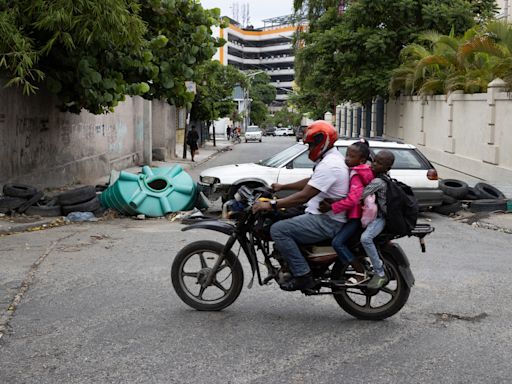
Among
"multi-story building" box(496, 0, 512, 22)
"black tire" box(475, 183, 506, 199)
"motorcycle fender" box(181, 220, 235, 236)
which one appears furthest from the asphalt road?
"multi-story building" box(496, 0, 512, 22)

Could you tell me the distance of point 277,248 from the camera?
5648mm

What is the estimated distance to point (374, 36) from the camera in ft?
96.3

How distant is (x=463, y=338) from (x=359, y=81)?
83.6ft

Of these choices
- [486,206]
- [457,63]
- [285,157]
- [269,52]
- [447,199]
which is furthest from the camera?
[269,52]

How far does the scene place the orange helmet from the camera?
220 inches

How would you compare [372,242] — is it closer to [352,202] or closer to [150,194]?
[352,202]

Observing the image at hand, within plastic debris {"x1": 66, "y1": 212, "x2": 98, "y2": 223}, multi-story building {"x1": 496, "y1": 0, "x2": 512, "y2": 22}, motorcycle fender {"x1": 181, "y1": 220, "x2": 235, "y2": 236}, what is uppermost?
multi-story building {"x1": 496, "y1": 0, "x2": 512, "y2": 22}

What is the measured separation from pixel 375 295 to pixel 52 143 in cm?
1234

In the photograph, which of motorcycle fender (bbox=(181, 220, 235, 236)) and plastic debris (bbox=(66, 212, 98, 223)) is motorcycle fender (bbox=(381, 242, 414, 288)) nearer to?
motorcycle fender (bbox=(181, 220, 235, 236))

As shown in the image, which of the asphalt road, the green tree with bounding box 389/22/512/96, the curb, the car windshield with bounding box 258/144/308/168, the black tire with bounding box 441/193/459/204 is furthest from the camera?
the green tree with bounding box 389/22/512/96

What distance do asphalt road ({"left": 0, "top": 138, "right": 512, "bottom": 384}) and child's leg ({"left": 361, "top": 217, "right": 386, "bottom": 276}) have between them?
531 millimetres

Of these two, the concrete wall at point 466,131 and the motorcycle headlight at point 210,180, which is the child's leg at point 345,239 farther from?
the concrete wall at point 466,131

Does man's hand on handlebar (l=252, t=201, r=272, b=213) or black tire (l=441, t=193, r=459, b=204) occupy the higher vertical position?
man's hand on handlebar (l=252, t=201, r=272, b=213)

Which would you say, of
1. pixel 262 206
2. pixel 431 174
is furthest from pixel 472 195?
pixel 262 206
